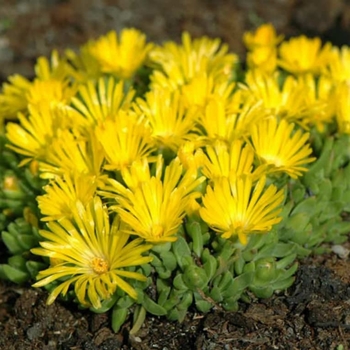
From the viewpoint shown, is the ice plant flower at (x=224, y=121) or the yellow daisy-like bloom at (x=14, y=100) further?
the yellow daisy-like bloom at (x=14, y=100)

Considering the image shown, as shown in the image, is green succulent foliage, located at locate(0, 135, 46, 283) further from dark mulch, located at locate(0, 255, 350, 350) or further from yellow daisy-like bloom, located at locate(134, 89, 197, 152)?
yellow daisy-like bloom, located at locate(134, 89, 197, 152)

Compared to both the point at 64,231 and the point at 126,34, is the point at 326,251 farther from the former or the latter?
the point at 126,34

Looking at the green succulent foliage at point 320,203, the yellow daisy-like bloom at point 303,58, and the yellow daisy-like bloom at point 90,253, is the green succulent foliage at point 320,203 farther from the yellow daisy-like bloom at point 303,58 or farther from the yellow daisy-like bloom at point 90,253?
the yellow daisy-like bloom at point 90,253

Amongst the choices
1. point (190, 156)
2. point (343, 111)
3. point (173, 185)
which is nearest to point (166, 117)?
point (190, 156)

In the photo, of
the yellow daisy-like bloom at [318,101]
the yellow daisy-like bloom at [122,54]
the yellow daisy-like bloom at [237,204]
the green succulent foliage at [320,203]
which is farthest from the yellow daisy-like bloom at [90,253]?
the yellow daisy-like bloom at [122,54]

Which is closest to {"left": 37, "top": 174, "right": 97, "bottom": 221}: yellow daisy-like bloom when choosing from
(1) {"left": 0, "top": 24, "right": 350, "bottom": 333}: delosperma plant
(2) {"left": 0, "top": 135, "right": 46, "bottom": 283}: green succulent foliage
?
(1) {"left": 0, "top": 24, "right": 350, "bottom": 333}: delosperma plant

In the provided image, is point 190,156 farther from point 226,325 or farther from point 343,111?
point 343,111
